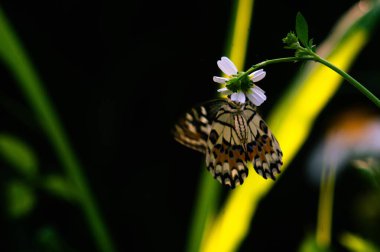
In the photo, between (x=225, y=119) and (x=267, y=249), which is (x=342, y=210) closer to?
(x=267, y=249)

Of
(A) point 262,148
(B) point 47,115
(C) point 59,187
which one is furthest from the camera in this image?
(C) point 59,187

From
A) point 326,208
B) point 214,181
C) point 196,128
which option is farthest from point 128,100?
point 196,128

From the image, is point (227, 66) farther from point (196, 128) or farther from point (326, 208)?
point (326, 208)

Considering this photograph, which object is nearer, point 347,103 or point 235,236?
point 235,236

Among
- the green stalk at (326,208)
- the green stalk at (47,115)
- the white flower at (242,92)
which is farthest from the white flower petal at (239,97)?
the green stalk at (47,115)

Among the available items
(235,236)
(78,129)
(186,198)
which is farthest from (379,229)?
(78,129)

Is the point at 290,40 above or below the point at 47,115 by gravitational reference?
below

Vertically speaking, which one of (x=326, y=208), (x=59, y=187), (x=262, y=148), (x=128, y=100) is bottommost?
(x=262, y=148)

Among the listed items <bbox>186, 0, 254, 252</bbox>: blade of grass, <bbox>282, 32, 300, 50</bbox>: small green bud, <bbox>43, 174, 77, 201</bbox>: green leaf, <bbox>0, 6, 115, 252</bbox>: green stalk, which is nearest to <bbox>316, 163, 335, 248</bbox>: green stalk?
<bbox>186, 0, 254, 252</bbox>: blade of grass
